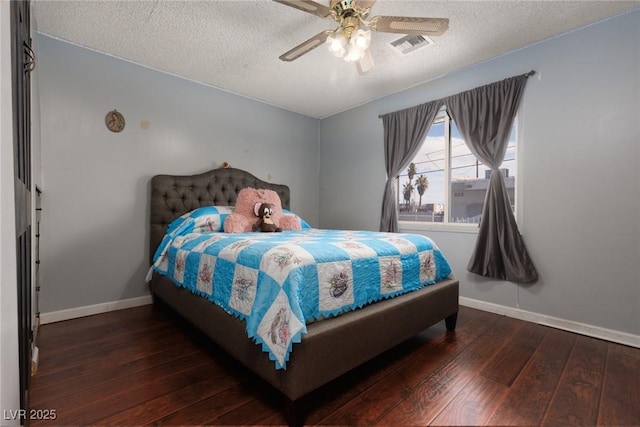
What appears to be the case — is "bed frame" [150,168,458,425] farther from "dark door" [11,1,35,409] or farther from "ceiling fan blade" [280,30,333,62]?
"ceiling fan blade" [280,30,333,62]

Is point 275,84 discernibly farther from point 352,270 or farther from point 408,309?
point 408,309

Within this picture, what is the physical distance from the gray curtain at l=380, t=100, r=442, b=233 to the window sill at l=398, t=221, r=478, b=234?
0.10 metres

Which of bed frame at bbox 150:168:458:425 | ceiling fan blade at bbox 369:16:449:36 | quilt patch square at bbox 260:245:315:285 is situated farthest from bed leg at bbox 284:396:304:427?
ceiling fan blade at bbox 369:16:449:36

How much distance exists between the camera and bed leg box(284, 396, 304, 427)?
1.24 m

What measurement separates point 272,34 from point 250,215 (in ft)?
5.17

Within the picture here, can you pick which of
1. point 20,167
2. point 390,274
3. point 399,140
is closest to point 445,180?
point 399,140

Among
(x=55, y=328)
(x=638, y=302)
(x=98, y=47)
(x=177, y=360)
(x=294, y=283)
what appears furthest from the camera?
(x=98, y=47)

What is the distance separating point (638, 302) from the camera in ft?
6.61

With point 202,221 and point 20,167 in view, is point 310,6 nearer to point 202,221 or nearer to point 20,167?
point 20,167

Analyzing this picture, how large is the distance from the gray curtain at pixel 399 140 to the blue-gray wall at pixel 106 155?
1936 millimetres

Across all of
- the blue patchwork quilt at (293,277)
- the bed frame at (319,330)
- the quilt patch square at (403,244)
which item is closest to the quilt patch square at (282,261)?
the blue patchwork quilt at (293,277)

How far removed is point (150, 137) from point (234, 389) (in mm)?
2539

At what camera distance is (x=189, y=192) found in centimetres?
304

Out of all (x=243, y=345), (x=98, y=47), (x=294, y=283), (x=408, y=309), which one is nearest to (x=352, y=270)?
(x=294, y=283)
